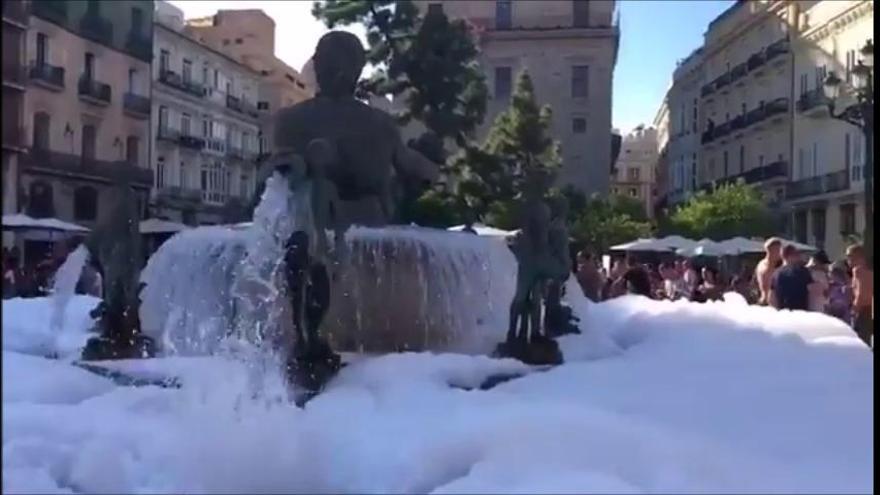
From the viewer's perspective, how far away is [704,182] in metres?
46.2

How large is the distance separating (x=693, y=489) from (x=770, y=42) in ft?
126

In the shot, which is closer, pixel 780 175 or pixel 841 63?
pixel 841 63

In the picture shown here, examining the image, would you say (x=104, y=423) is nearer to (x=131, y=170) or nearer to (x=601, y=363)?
(x=131, y=170)

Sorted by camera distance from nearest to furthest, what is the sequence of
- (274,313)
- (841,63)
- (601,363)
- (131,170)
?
1. (274,313)
2. (131,170)
3. (601,363)
4. (841,63)

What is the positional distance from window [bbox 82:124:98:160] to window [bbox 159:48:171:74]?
623 cm

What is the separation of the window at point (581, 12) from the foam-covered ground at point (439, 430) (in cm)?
2550

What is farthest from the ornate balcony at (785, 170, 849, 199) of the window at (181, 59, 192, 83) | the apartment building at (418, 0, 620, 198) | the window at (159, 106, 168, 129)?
the window at (159, 106, 168, 129)

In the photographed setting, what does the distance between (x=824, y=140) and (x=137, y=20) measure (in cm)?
3028

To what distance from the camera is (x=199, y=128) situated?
16406 mm

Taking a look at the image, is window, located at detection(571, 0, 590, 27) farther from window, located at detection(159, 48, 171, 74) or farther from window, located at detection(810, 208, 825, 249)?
window, located at detection(159, 48, 171, 74)

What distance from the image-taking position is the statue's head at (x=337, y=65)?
6492mm

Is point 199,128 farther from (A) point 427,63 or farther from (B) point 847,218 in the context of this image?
(B) point 847,218

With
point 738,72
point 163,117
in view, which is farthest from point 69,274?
point 738,72

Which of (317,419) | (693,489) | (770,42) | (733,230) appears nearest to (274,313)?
(317,419)
